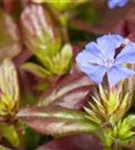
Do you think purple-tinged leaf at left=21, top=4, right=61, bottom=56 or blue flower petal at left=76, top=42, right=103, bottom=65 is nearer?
blue flower petal at left=76, top=42, right=103, bottom=65

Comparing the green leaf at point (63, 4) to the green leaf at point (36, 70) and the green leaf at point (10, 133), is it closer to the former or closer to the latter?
the green leaf at point (36, 70)

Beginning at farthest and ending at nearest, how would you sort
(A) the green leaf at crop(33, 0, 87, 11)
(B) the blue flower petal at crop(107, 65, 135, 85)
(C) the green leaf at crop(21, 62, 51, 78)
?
(A) the green leaf at crop(33, 0, 87, 11) < (C) the green leaf at crop(21, 62, 51, 78) < (B) the blue flower petal at crop(107, 65, 135, 85)

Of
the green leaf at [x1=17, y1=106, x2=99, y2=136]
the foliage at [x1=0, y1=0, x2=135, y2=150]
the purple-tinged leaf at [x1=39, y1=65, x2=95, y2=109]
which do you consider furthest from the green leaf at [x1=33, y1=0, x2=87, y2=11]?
the green leaf at [x1=17, y1=106, x2=99, y2=136]

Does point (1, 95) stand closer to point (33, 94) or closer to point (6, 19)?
point (33, 94)

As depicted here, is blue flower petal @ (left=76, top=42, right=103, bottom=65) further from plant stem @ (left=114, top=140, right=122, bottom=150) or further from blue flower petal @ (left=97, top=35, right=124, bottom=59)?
plant stem @ (left=114, top=140, right=122, bottom=150)

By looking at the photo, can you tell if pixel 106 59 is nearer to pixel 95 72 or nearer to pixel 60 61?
pixel 95 72

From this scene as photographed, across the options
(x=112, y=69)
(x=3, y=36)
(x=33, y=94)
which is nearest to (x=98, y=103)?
(x=112, y=69)

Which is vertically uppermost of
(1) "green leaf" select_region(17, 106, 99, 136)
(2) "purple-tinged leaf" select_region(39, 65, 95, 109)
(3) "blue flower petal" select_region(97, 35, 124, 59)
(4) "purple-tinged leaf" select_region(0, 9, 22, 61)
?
(3) "blue flower petal" select_region(97, 35, 124, 59)
